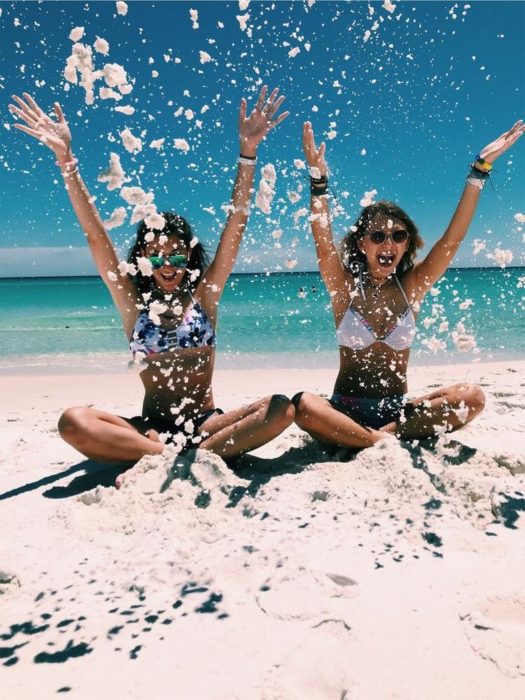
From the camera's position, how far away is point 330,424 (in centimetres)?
334

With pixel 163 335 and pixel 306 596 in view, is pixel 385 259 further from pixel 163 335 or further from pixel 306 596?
pixel 306 596

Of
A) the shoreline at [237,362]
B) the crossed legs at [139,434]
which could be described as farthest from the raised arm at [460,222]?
the shoreline at [237,362]

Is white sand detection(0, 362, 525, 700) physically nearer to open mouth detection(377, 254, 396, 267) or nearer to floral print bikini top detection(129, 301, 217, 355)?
floral print bikini top detection(129, 301, 217, 355)

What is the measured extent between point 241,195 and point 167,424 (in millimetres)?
1529

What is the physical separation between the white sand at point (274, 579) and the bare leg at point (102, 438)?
0.44 ft

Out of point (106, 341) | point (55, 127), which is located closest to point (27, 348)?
point (106, 341)

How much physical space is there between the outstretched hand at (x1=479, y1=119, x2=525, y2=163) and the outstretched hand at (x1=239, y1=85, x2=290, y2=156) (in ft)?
4.35

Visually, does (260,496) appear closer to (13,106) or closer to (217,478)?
(217,478)

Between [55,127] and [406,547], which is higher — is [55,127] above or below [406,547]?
above

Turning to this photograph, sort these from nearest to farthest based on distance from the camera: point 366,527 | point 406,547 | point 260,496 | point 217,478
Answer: point 406,547, point 366,527, point 260,496, point 217,478

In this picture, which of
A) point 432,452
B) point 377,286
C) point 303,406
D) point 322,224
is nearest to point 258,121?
point 322,224

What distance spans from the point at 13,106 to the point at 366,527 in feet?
10.1

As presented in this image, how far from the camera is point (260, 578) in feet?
7.09

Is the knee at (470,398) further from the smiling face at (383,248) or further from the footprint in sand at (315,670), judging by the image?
the footprint in sand at (315,670)
